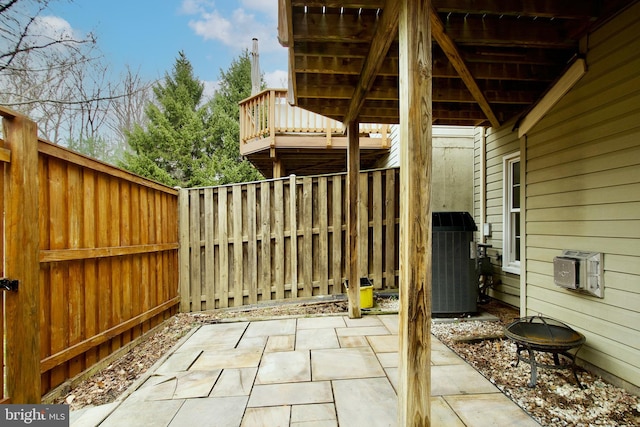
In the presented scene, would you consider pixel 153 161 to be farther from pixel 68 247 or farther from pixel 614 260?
pixel 614 260

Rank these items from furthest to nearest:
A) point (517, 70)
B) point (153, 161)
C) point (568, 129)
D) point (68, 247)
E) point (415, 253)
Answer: point (153, 161) → point (517, 70) → point (568, 129) → point (68, 247) → point (415, 253)

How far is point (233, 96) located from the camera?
14.1 m

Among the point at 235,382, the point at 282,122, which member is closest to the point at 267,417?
the point at 235,382

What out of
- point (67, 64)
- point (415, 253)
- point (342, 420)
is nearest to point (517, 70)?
point (415, 253)

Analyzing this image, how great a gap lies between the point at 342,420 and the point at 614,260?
2.40 meters

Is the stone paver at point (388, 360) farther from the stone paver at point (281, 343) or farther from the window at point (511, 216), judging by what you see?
the window at point (511, 216)

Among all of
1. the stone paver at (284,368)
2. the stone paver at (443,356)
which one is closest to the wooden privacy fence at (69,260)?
the stone paver at (284,368)

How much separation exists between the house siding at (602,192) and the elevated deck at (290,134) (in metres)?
4.00

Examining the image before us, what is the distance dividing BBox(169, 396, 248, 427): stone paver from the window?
12.7 ft

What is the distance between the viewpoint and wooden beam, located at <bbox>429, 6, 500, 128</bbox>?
2.31 metres

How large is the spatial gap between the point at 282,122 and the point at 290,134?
0.32m

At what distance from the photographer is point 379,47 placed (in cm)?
227

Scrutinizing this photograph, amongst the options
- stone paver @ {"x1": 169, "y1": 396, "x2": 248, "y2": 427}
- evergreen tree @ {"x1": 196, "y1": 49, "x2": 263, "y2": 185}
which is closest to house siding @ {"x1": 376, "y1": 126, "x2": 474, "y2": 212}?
stone paver @ {"x1": 169, "y1": 396, "x2": 248, "y2": 427}

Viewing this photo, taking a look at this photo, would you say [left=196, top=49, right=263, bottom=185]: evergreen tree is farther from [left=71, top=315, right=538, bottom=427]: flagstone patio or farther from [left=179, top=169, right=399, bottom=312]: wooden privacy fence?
[left=71, top=315, right=538, bottom=427]: flagstone patio
